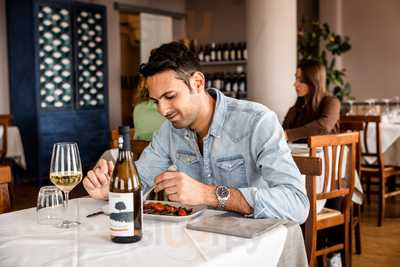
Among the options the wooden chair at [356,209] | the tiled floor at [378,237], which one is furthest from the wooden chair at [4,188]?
the tiled floor at [378,237]

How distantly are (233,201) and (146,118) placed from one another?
2383 mm

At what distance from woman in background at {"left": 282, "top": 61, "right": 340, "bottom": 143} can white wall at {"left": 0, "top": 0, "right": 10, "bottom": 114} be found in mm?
4234

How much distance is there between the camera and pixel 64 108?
7164 millimetres

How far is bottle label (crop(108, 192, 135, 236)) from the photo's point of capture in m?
1.27

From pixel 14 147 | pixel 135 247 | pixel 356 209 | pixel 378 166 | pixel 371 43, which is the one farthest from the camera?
pixel 371 43

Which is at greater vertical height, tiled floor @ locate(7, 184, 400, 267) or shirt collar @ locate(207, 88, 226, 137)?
shirt collar @ locate(207, 88, 226, 137)

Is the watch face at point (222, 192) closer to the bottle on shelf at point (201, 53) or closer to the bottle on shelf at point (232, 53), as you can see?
the bottle on shelf at point (232, 53)

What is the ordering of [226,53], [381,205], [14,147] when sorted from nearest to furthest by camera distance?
1. [381,205]
2. [14,147]
3. [226,53]

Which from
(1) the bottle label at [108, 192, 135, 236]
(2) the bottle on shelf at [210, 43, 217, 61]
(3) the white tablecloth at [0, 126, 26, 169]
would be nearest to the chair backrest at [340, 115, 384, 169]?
(1) the bottle label at [108, 192, 135, 236]

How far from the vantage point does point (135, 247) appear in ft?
4.08

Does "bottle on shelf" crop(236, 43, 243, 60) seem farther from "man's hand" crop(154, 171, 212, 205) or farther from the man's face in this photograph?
"man's hand" crop(154, 171, 212, 205)

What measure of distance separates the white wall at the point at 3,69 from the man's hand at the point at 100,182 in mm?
5724

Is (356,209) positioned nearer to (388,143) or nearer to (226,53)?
(388,143)

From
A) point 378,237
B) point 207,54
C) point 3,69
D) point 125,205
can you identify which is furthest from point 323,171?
point 207,54
